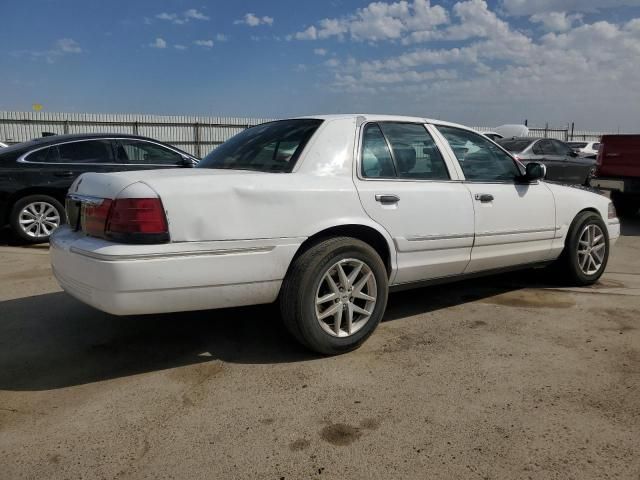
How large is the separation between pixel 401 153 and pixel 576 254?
2230 millimetres

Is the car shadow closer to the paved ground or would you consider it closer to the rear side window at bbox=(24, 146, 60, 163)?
the paved ground

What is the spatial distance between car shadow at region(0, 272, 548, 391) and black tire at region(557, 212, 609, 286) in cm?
113

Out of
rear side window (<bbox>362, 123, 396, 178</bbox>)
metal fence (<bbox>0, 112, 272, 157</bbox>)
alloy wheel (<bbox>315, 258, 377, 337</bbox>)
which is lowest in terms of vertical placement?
alloy wheel (<bbox>315, 258, 377, 337</bbox>)

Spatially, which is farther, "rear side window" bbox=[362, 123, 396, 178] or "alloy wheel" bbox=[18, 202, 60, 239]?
"alloy wheel" bbox=[18, 202, 60, 239]

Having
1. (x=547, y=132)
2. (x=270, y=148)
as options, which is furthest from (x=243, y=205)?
(x=547, y=132)

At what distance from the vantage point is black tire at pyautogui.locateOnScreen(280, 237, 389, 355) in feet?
→ 10.8

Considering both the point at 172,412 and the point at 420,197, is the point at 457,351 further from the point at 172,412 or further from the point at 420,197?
the point at 172,412

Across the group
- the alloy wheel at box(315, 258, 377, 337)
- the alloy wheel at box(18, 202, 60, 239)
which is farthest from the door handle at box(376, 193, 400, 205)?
the alloy wheel at box(18, 202, 60, 239)

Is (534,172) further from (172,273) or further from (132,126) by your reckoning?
(132,126)

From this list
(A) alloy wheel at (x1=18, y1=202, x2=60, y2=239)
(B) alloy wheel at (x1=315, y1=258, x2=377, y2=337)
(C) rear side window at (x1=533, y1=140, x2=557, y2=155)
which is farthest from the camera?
(C) rear side window at (x1=533, y1=140, x2=557, y2=155)

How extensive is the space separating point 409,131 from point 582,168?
11911 mm

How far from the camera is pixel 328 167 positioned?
139 inches

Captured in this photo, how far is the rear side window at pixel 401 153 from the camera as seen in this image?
12.4 ft

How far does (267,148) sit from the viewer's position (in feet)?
12.6
